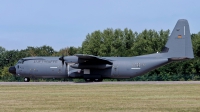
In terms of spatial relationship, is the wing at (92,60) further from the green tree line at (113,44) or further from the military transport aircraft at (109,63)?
the green tree line at (113,44)

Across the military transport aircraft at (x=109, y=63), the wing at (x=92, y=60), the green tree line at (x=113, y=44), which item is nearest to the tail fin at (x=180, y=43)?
the military transport aircraft at (x=109, y=63)

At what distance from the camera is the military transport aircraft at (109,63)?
41.7m

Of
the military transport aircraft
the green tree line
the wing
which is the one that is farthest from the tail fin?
the green tree line

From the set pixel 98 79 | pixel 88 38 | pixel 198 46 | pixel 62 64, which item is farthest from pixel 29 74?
pixel 88 38

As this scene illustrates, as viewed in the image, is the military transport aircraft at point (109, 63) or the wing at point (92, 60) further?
the wing at point (92, 60)

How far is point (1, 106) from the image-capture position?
60.1 feet

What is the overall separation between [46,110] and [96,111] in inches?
80.0

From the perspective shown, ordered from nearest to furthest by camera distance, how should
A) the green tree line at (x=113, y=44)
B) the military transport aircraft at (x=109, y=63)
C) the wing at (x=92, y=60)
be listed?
the military transport aircraft at (x=109, y=63), the wing at (x=92, y=60), the green tree line at (x=113, y=44)

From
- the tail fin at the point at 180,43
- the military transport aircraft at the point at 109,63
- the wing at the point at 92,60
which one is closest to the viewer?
the tail fin at the point at 180,43

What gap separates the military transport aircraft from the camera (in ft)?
137

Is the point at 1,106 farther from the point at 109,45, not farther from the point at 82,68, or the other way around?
the point at 109,45

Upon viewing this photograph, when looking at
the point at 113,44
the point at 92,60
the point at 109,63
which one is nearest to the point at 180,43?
the point at 109,63

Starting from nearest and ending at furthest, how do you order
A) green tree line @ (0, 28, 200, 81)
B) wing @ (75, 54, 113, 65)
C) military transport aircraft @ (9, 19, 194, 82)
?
military transport aircraft @ (9, 19, 194, 82) < wing @ (75, 54, 113, 65) < green tree line @ (0, 28, 200, 81)

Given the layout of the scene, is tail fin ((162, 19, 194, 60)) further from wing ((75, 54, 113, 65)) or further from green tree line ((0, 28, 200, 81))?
green tree line ((0, 28, 200, 81))
